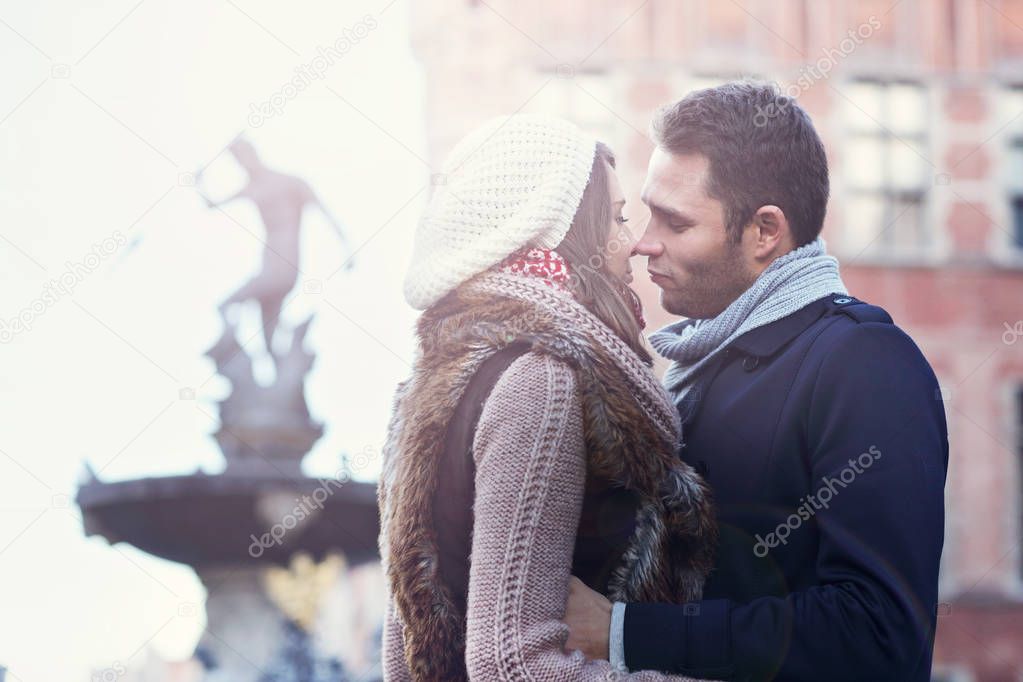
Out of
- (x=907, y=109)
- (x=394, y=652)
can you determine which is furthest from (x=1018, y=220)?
(x=394, y=652)

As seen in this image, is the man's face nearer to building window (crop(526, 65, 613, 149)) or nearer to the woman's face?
the woman's face

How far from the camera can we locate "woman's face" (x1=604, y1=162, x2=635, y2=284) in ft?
8.50

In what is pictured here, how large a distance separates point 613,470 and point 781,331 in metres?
0.56

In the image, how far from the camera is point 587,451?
7.51 feet

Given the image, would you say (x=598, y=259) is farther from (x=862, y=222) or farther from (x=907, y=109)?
(x=907, y=109)

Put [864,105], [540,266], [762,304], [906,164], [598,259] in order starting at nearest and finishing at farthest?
1. [540,266]
2. [598,259]
3. [762,304]
4. [906,164]
5. [864,105]

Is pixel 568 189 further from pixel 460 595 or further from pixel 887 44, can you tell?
pixel 887 44

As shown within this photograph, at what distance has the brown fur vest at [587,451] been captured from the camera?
2299mm

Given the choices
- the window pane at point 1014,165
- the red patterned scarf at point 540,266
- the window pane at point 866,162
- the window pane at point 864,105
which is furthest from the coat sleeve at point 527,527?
the window pane at point 1014,165

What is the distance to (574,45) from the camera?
51.9ft

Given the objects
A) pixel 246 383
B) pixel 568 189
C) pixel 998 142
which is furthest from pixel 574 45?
pixel 568 189

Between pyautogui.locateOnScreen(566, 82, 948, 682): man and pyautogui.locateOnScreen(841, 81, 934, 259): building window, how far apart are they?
13.4m

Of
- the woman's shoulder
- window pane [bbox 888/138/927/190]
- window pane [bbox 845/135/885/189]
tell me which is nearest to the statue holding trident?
the woman's shoulder

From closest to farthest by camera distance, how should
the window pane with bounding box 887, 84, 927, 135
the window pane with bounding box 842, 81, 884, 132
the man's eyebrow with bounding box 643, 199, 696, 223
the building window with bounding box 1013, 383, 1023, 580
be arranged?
the man's eyebrow with bounding box 643, 199, 696, 223
the building window with bounding box 1013, 383, 1023, 580
the window pane with bounding box 842, 81, 884, 132
the window pane with bounding box 887, 84, 927, 135
